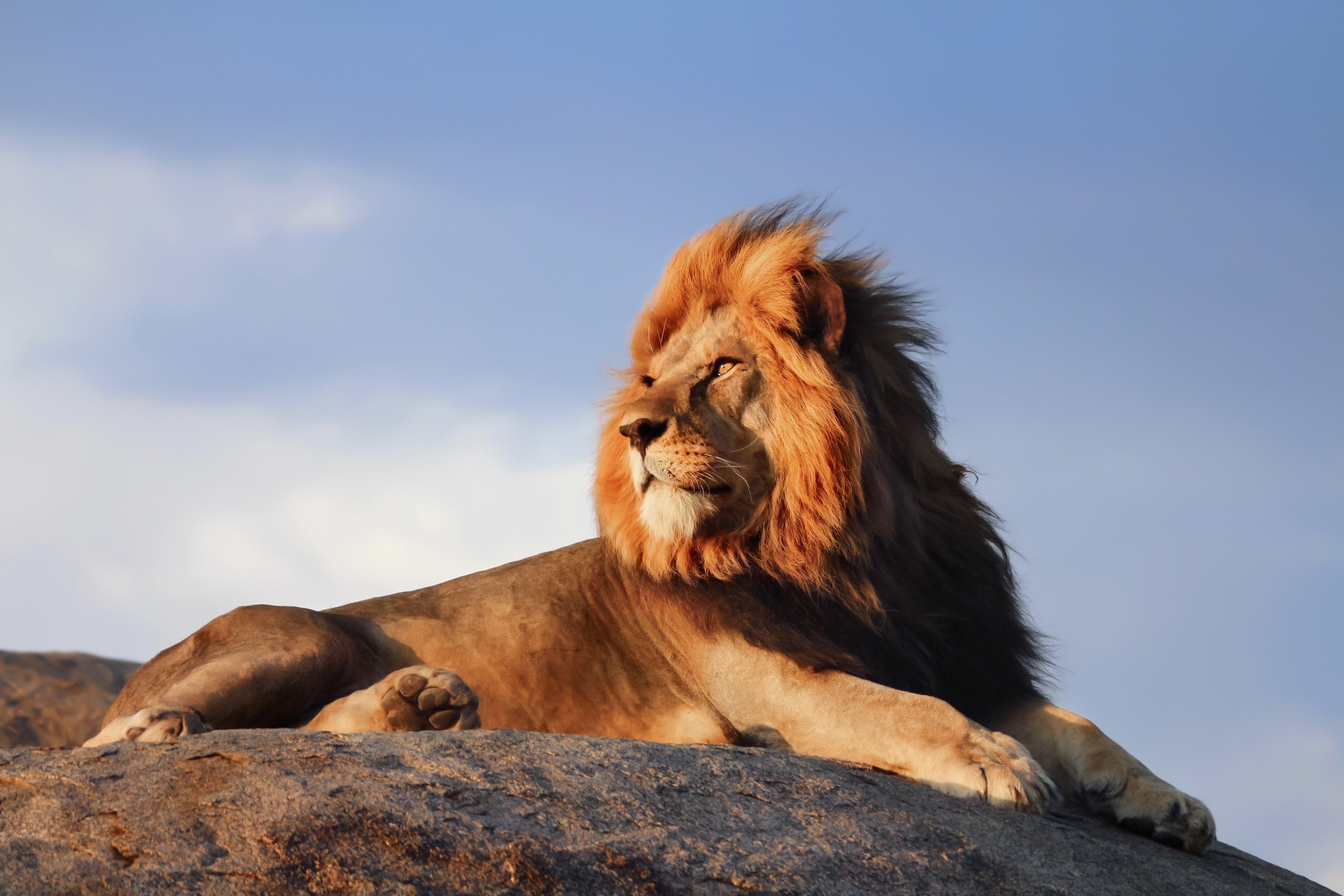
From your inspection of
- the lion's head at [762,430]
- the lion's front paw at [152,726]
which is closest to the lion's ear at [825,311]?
the lion's head at [762,430]

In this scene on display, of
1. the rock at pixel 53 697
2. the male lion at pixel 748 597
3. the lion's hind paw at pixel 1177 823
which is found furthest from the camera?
the rock at pixel 53 697

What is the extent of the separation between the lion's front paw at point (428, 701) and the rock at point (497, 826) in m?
0.39

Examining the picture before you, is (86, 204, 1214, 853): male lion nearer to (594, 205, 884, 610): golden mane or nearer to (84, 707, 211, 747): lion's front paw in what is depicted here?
(594, 205, 884, 610): golden mane

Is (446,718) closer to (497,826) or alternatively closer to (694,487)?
(497,826)

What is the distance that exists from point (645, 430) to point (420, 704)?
1.23m

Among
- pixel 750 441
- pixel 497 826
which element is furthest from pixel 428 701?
pixel 750 441

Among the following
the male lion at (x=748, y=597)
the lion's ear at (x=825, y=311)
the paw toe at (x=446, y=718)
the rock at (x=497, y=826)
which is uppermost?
the lion's ear at (x=825, y=311)

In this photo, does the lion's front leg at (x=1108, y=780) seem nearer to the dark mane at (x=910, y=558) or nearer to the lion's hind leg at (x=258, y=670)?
the dark mane at (x=910, y=558)

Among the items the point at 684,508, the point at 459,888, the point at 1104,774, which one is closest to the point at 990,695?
the point at 1104,774

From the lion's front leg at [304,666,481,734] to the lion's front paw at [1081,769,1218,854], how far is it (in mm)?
1931

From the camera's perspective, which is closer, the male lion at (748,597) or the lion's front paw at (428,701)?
the lion's front paw at (428,701)

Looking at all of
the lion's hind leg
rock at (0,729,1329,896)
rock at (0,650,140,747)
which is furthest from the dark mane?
rock at (0,650,140,747)

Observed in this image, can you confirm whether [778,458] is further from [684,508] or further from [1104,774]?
[1104,774]

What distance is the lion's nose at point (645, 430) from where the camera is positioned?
14.0ft
